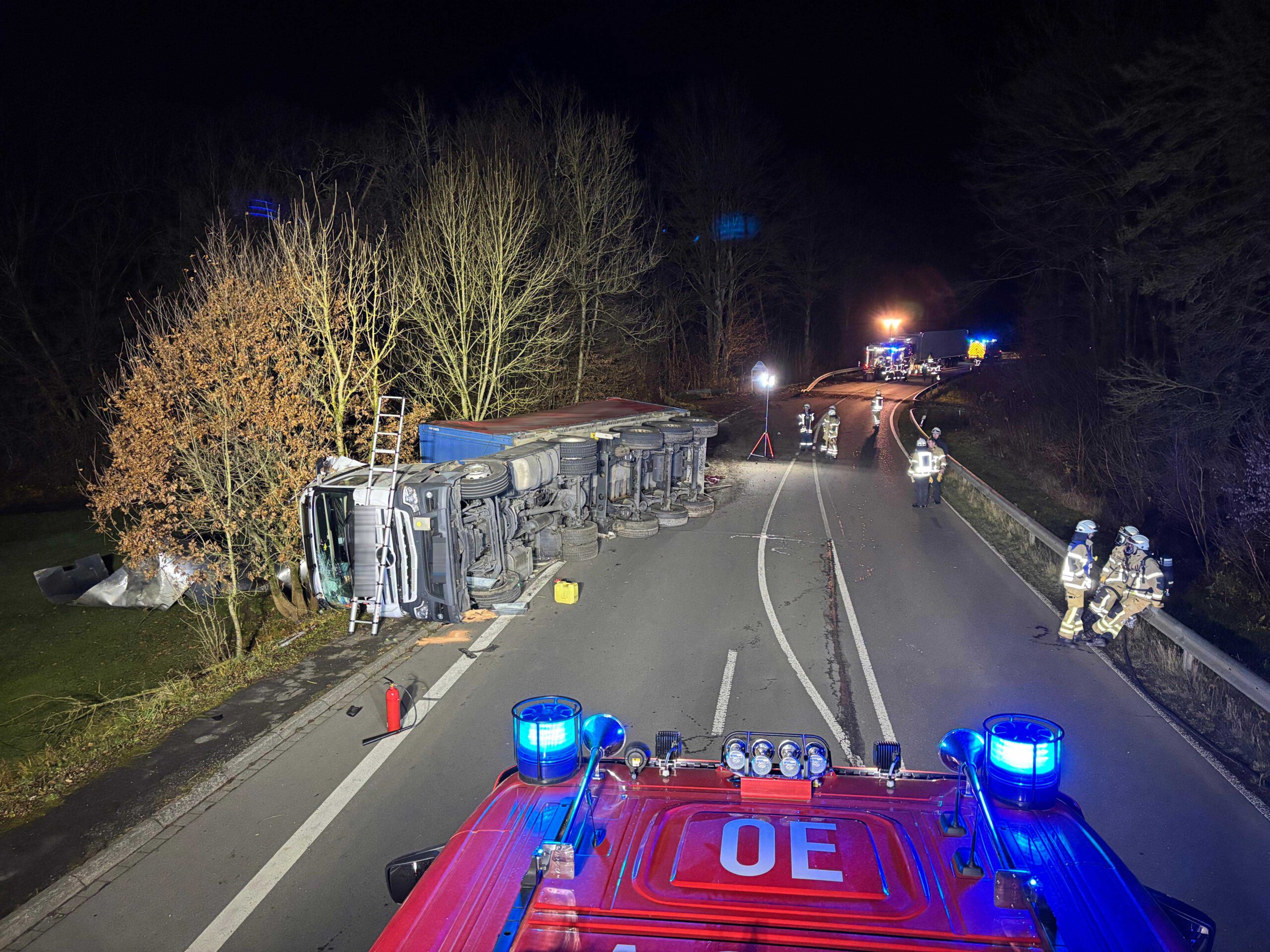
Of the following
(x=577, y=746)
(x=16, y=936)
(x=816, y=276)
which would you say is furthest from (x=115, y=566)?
(x=816, y=276)

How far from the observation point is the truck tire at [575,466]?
1248 cm

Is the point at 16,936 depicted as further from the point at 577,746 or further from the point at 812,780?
the point at 812,780

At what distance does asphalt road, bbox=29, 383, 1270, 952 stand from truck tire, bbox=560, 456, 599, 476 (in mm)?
1553

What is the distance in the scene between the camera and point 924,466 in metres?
16.3

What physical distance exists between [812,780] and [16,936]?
481 centimetres

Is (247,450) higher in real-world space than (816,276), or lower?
lower

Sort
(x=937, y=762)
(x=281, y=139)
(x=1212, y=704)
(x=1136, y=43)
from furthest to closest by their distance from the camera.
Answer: (x=281, y=139) → (x=1136, y=43) → (x=1212, y=704) → (x=937, y=762)

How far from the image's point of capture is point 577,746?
3332 millimetres

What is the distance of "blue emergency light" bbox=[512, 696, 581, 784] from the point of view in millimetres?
3203

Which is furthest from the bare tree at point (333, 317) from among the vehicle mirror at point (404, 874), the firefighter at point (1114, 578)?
the firefighter at point (1114, 578)

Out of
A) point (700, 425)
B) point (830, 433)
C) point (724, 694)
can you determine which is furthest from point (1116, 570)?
point (830, 433)

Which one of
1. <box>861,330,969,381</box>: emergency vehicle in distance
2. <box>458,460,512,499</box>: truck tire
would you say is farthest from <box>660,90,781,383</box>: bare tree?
<box>458,460,512,499</box>: truck tire

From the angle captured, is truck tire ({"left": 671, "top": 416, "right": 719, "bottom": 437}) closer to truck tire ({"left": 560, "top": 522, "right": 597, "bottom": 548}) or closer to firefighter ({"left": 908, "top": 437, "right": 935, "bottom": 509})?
firefighter ({"left": 908, "top": 437, "right": 935, "bottom": 509})

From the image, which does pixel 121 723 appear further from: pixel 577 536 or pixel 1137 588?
pixel 1137 588
